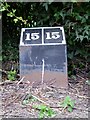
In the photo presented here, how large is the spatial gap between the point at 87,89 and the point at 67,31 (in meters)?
0.77

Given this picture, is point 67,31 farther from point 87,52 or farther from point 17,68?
point 17,68

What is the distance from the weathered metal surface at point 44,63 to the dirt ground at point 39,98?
0.27 feet

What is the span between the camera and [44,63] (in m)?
2.94

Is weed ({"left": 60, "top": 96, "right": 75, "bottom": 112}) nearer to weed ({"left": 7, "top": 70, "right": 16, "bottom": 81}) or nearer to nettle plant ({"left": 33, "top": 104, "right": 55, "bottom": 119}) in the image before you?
nettle plant ({"left": 33, "top": 104, "right": 55, "bottom": 119})

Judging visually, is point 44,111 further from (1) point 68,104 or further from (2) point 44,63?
(2) point 44,63

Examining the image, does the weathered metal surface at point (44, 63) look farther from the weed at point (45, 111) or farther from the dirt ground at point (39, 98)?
the weed at point (45, 111)

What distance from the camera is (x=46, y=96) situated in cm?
268

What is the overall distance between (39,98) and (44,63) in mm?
454

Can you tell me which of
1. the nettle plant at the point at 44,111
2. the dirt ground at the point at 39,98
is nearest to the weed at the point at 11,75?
the dirt ground at the point at 39,98

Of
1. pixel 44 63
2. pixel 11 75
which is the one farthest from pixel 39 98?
pixel 11 75

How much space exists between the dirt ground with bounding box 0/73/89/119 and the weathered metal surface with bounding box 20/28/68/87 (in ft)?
0.27

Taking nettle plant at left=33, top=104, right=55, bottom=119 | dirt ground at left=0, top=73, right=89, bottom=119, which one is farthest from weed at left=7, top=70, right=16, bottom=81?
nettle plant at left=33, top=104, right=55, bottom=119

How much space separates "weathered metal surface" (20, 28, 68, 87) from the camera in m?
→ 2.92

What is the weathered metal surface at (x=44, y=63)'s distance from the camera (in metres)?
2.92
